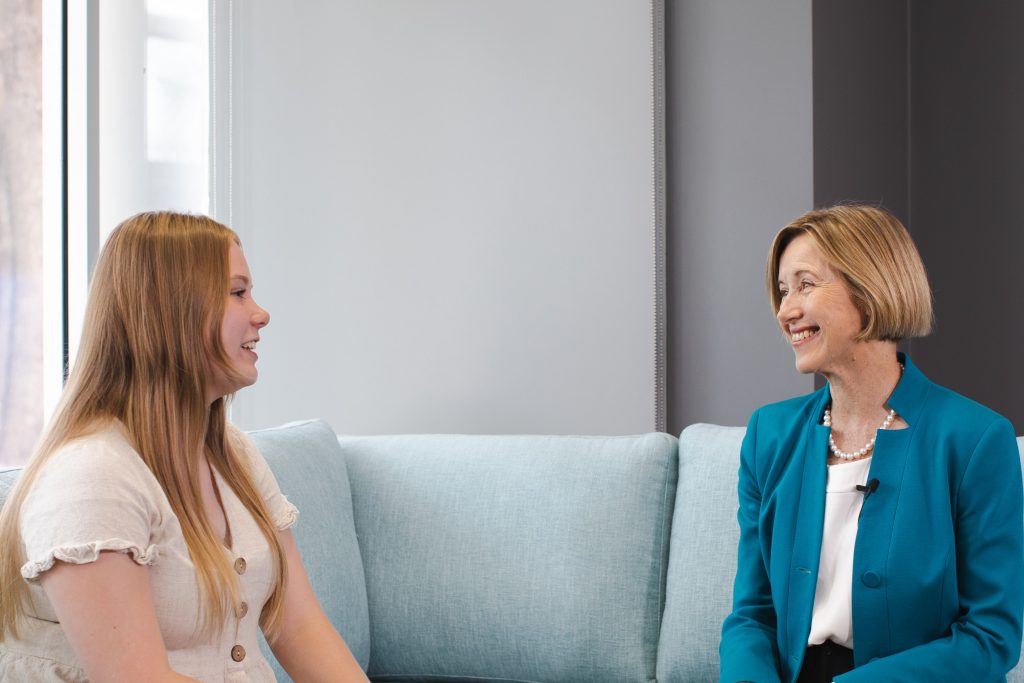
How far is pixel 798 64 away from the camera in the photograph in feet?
8.91

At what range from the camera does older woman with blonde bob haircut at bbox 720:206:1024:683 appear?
1513 mm

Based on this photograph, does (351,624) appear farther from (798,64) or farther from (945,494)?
(798,64)

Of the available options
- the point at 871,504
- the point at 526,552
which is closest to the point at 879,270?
the point at 871,504

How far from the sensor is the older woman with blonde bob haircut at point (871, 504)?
1.51m

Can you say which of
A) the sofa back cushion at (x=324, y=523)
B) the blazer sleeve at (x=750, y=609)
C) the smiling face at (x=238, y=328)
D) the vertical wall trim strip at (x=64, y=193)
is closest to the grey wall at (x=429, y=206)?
the vertical wall trim strip at (x=64, y=193)

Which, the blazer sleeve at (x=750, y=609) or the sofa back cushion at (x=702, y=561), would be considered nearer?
the blazer sleeve at (x=750, y=609)

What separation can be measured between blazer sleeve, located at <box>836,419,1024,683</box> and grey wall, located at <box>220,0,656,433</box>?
143cm

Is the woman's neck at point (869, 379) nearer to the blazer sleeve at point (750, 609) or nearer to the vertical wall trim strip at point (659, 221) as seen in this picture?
the blazer sleeve at point (750, 609)

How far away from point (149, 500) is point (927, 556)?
3.40 ft

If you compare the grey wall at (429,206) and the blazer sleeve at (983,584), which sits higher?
the grey wall at (429,206)

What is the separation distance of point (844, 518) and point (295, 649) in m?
0.82

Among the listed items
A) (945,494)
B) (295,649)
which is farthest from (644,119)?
(295,649)

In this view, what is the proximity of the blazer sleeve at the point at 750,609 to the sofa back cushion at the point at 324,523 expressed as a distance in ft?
2.63

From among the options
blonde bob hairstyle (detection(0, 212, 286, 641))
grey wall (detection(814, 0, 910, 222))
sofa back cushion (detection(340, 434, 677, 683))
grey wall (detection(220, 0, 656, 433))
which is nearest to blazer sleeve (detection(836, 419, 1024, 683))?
sofa back cushion (detection(340, 434, 677, 683))
